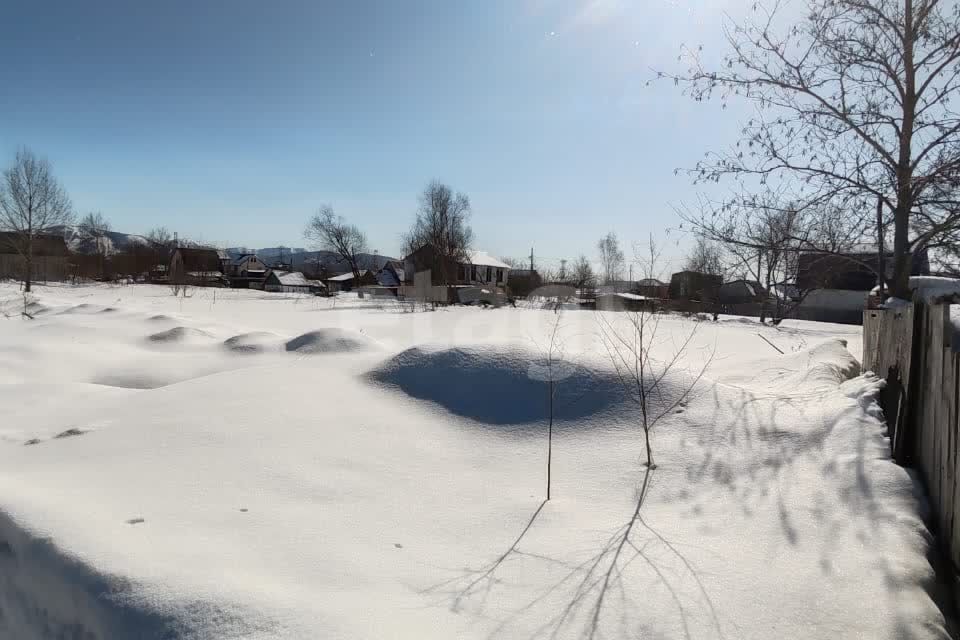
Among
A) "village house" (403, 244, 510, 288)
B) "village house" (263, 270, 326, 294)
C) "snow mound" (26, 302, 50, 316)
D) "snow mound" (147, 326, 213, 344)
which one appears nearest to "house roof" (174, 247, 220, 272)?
"village house" (263, 270, 326, 294)

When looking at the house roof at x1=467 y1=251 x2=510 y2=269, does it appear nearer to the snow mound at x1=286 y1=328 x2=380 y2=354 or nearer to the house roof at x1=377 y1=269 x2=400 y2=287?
the house roof at x1=377 y1=269 x2=400 y2=287

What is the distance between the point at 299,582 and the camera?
2199mm

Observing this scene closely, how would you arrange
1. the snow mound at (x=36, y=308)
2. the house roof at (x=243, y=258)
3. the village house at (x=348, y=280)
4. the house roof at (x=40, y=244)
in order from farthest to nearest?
the house roof at (x=243, y=258)
the village house at (x=348, y=280)
the house roof at (x=40, y=244)
the snow mound at (x=36, y=308)

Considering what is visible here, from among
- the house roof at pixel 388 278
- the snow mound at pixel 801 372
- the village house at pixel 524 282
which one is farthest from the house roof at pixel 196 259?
the snow mound at pixel 801 372

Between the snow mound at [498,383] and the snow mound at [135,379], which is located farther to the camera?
the snow mound at [135,379]

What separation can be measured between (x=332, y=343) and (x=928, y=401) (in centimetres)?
692

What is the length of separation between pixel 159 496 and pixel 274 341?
6.49m

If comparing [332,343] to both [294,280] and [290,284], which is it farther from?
[294,280]

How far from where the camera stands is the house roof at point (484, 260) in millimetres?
51469

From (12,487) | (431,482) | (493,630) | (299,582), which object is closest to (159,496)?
(12,487)

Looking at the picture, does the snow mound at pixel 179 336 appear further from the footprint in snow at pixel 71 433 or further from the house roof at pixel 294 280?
the house roof at pixel 294 280

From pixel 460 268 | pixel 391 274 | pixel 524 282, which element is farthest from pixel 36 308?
pixel 391 274

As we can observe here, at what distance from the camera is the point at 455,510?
3174 millimetres

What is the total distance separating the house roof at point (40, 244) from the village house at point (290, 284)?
18.4 meters
